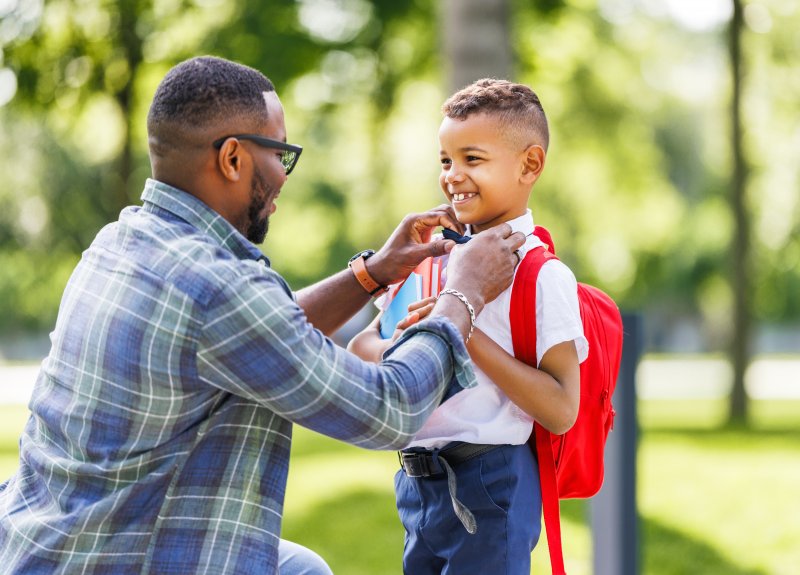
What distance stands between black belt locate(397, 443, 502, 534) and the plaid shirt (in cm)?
30

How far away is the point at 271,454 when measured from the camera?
2.41 metres

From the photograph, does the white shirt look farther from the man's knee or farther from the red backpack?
the man's knee

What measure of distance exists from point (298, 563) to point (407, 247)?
2.87 feet

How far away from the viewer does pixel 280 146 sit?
2.51 meters

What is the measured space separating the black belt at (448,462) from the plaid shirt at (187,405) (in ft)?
0.97

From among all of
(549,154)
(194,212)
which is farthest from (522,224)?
(549,154)

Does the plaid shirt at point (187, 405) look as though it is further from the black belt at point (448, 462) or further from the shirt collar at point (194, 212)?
the black belt at point (448, 462)

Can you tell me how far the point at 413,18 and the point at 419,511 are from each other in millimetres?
15246

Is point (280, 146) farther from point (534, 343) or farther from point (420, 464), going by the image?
point (420, 464)

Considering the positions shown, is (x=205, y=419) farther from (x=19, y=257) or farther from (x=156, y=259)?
(x=19, y=257)

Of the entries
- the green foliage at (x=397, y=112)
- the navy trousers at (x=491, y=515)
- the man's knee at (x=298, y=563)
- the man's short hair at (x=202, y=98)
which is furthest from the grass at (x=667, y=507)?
the green foliage at (x=397, y=112)

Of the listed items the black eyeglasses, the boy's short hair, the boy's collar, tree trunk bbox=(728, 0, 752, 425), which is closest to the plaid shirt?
the black eyeglasses

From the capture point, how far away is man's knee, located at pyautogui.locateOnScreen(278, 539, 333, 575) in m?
2.75

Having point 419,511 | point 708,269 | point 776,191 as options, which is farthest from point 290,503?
point 708,269
